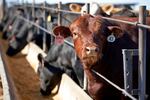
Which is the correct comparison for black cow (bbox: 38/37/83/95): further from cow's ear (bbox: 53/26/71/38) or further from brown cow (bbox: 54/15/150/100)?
brown cow (bbox: 54/15/150/100)

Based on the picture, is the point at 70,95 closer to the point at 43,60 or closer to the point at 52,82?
the point at 52,82

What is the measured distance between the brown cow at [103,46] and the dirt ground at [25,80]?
6.06 ft

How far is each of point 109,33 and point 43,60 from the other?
2736 millimetres

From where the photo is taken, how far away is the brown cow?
4219mm

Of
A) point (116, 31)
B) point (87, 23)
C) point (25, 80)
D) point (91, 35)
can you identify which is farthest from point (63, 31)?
point (25, 80)

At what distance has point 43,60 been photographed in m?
6.85

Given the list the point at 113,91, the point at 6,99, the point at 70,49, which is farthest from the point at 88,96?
the point at 70,49

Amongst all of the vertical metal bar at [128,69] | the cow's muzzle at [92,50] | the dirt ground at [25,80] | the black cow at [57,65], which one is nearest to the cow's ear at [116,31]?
the cow's muzzle at [92,50]

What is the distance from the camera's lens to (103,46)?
4.27m

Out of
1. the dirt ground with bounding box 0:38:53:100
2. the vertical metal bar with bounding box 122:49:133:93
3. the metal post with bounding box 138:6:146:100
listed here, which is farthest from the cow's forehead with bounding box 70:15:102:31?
the dirt ground with bounding box 0:38:53:100

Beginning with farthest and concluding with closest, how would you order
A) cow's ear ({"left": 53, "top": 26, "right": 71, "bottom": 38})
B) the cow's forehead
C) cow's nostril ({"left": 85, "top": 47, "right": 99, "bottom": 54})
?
cow's ear ({"left": 53, "top": 26, "right": 71, "bottom": 38})
the cow's forehead
cow's nostril ({"left": 85, "top": 47, "right": 99, "bottom": 54})

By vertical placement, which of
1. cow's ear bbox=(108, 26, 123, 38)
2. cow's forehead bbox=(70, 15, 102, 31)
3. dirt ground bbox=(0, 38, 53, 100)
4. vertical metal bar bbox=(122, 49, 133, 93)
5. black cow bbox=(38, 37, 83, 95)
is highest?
cow's forehead bbox=(70, 15, 102, 31)

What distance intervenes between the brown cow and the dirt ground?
1.85 metres

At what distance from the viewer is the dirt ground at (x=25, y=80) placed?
6464mm
